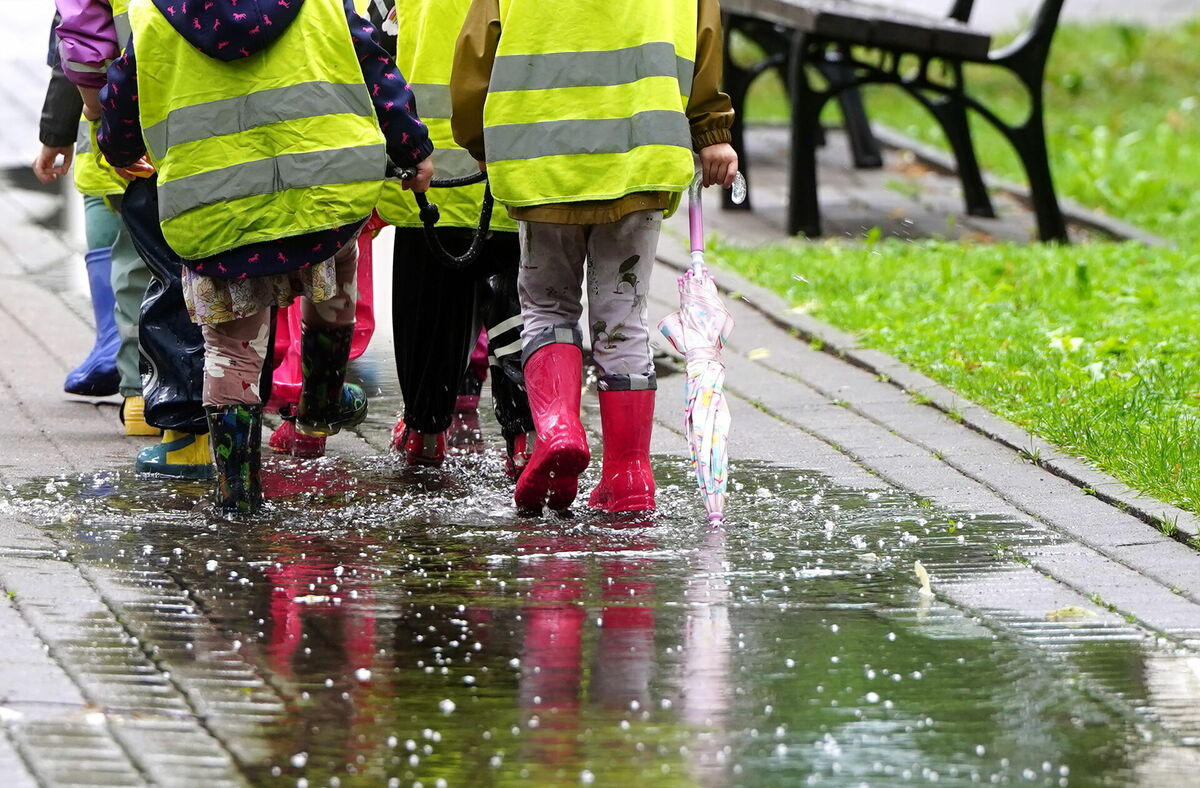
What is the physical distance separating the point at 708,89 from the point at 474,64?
0.58 m

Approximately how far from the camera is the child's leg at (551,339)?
172 inches

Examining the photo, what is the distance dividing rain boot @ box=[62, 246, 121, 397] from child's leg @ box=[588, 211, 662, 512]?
6.20 ft

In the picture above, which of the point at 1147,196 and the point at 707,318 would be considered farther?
the point at 1147,196

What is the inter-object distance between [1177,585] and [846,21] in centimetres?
469

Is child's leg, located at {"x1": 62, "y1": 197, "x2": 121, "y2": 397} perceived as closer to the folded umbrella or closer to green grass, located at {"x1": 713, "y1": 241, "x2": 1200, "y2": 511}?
the folded umbrella

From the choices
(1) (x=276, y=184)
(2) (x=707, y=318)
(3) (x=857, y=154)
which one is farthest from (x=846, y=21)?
(1) (x=276, y=184)

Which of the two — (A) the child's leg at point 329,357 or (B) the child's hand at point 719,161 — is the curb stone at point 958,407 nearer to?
(B) the child's hand at point 719,161

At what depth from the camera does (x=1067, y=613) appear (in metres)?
3.77

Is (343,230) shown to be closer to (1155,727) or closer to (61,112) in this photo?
(61,112)

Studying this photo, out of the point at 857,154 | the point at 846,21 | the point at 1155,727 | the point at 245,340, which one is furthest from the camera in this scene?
the point at 857,154

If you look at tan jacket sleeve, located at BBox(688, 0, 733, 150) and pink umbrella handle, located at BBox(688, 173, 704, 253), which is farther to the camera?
pink umbrella handle, located at BBox(688, 173, 704, 253)

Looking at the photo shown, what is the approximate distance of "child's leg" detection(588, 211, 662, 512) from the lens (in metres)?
4.48

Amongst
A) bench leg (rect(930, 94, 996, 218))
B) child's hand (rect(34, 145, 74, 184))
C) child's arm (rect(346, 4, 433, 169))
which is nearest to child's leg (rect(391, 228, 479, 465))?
child's arm (rect(346, 4, 433, 169))

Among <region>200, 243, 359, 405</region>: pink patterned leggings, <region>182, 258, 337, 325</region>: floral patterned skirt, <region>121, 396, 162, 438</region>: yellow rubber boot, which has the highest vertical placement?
<region>182, 258, 337, 325</region>: floral patterned skirt
